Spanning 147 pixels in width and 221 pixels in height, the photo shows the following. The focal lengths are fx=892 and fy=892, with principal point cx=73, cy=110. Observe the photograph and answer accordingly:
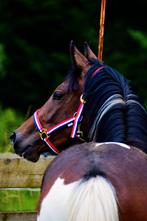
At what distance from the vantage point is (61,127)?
5.91 metres

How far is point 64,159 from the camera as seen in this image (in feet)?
14.8

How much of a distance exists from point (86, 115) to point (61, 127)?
334mm

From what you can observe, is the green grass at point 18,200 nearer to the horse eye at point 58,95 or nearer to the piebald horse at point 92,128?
the piebald horse at point 92,128

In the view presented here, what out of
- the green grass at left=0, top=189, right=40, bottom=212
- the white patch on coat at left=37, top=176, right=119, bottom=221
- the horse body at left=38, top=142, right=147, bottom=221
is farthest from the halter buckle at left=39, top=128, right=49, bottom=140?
the white patch on coat at left=37, top=176, right=119, bottom=221

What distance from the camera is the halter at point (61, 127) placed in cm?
574

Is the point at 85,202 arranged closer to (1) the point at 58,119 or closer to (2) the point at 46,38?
(1) the point at 58,119

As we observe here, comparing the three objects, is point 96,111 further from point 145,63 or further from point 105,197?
point 145,63

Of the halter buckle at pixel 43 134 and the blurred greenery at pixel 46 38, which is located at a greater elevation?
the halter buckle at pixel 43 134

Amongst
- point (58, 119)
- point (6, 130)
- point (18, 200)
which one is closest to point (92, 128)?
point (58, 119)

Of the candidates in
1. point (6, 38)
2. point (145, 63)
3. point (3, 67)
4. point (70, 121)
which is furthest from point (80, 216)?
point (6, 38)

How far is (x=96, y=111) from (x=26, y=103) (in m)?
12.0

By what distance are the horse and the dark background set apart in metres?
10.3

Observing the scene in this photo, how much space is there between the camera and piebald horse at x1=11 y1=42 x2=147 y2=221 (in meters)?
4.18

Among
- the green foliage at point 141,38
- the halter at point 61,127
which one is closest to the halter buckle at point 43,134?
the halter at point 61,127
